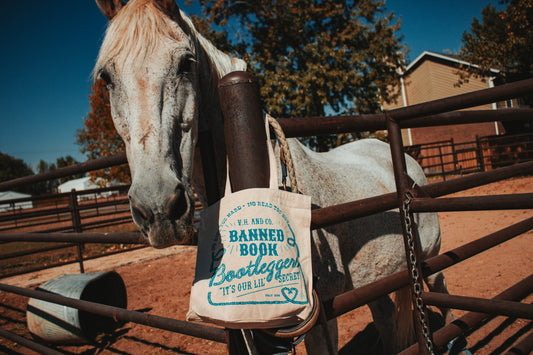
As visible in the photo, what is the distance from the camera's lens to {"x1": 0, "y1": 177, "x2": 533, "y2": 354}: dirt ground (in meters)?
2.90

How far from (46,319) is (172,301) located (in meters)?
1.50

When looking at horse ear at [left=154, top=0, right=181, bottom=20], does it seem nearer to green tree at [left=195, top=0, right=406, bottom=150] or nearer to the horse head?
the horse head

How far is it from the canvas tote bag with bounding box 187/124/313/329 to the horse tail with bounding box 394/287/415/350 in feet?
6.79

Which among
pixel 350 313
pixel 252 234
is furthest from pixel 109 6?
pixel 350 313

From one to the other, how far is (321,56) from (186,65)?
1061 cm

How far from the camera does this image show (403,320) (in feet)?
8.34

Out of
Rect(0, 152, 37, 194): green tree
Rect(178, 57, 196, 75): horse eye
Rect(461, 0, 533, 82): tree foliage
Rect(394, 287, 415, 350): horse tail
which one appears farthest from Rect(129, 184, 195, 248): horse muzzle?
Rect(0, 152, 37, 194): green tree

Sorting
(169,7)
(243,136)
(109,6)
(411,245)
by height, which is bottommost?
(411,245)

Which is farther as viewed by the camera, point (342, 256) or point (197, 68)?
point (342, 256)

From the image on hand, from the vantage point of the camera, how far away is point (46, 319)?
11.3 ft

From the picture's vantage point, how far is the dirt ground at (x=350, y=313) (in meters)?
2.90

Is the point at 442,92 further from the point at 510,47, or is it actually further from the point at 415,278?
the point at 415,278

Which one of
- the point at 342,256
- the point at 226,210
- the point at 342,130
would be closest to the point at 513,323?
the point at 342,256

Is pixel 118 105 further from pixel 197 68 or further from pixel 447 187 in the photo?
pixel 447 187
